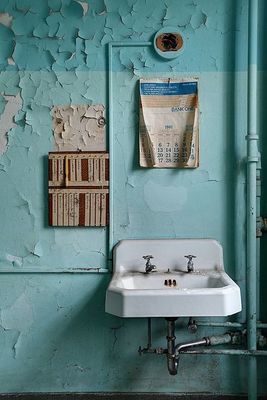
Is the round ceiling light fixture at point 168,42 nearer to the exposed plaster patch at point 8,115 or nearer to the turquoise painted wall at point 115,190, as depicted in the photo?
the turquoise painted wall at point 115,190

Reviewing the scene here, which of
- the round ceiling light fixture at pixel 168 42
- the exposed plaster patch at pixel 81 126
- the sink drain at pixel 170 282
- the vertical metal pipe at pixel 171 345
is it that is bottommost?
the vertical metal pipe at pixel 171 345

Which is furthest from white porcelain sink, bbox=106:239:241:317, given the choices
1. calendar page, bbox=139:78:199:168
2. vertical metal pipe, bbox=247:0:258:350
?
calendar page, bbox=139:78:199:168

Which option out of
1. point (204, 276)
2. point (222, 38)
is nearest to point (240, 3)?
point (222, 38)

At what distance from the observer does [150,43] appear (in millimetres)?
1570

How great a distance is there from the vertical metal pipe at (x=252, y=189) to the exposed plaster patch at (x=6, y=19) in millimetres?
940

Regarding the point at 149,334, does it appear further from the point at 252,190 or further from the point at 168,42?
the point at 168,42

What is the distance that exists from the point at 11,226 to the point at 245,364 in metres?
1.09

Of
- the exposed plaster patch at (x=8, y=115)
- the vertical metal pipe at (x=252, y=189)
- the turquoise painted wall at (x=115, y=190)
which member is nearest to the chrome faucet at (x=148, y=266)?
the turquoise painted wall at (x=115, y=190)

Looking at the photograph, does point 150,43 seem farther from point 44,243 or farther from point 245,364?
point 245,364

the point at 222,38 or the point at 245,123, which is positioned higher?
the point at 222,38

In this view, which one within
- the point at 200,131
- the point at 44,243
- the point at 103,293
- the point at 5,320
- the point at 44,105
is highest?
the point at 44,105

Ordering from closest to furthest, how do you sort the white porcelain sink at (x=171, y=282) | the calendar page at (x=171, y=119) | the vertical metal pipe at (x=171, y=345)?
the white porcelain sink at (x=171, y=282), the vertical metal pipe at (x=171, y=345), the calendar page at (x=171, y=119)

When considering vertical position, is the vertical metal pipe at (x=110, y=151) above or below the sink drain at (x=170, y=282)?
above

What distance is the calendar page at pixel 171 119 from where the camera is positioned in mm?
1560
